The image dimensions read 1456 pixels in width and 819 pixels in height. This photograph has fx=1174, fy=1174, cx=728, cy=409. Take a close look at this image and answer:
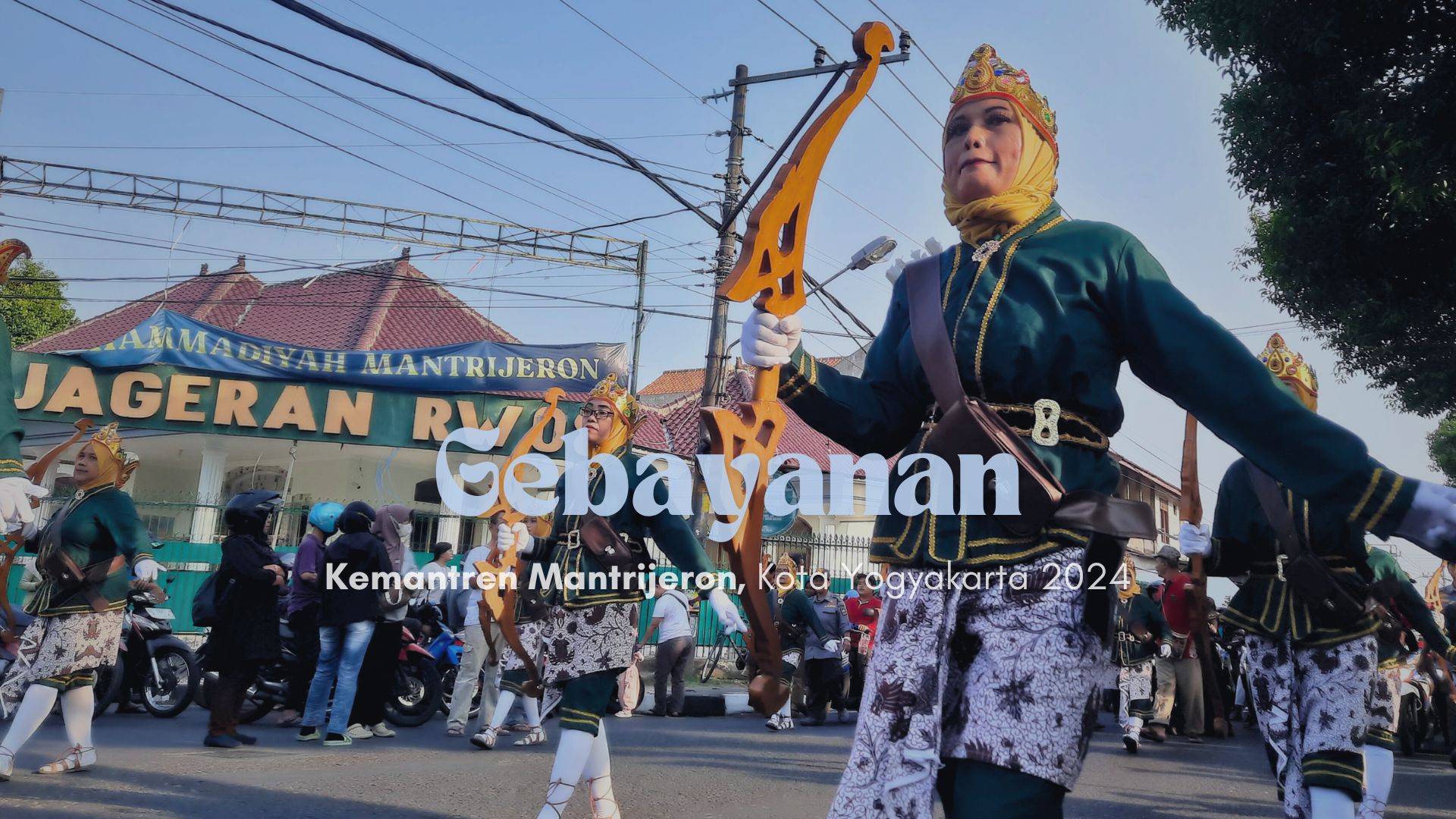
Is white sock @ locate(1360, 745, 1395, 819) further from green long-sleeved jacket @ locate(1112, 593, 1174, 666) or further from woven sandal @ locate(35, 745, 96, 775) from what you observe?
woven sandal @ locate(35, 745, 96, 775)

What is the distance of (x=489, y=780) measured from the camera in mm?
6965

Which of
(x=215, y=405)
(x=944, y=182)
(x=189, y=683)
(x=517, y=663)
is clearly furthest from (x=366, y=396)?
(x=944, y=182)

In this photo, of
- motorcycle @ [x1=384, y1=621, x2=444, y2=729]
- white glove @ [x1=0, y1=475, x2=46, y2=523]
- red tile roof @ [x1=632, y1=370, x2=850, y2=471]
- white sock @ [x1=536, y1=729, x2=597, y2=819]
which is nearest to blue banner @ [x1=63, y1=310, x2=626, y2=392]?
red tile roof @ [x1=632, y1=370, x2=850, y2=471]

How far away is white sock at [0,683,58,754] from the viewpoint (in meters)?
6.14

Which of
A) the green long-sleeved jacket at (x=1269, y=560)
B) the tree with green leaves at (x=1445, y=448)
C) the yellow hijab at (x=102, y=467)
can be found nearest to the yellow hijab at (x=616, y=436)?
the green long-sleeved jacket at (x=1269, y=560)

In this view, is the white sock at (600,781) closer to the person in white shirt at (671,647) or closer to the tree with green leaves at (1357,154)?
the person in white shirt at (671,647)

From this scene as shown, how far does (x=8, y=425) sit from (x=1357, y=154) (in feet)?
39.1

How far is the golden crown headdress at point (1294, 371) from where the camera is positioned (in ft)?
17.4

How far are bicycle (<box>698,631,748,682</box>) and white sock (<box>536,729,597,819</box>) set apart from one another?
438 inches

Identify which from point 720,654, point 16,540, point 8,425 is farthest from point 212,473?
point 8,425

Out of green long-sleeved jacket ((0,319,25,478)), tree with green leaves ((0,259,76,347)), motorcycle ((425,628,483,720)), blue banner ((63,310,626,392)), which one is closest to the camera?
green long-sleeved jacket ((0,319,25,478))

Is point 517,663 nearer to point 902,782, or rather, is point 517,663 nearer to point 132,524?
point 132,524

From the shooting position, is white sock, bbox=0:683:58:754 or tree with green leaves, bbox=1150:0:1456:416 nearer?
white sock, bbox=0:683:58:754

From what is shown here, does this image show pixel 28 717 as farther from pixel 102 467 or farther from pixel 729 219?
pixel 729 219
